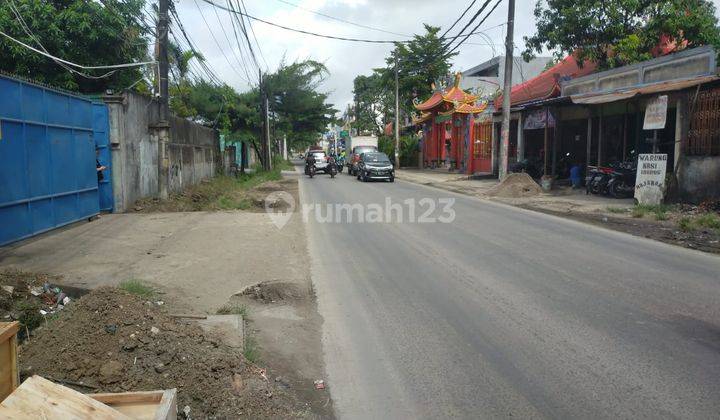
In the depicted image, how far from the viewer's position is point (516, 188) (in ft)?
70.5

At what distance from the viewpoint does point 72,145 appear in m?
12.6

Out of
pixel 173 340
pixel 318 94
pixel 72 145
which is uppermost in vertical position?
pixel 318 94

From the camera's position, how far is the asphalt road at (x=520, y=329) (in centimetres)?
422

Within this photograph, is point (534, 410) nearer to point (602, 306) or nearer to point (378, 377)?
point (378, 377)

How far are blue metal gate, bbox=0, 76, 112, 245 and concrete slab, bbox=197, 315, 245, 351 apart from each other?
588cm

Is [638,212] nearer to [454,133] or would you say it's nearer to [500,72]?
[454,133]

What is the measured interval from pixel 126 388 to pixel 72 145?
10.1 meters

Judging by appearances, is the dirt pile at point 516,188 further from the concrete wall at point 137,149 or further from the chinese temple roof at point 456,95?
the chinese temple roof at point 456,95

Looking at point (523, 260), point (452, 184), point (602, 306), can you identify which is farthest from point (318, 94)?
point (602, 306)

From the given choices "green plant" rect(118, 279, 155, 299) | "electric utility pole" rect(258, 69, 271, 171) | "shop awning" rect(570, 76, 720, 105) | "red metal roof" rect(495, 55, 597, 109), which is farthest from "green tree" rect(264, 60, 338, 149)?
"green plant" rect(118, 279, 155, 299)

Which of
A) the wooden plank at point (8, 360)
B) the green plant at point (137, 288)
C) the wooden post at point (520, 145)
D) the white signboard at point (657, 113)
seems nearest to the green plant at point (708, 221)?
the white signboard at point (657, 113)

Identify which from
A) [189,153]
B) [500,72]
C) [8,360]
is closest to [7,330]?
[8,360]

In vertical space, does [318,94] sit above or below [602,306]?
above

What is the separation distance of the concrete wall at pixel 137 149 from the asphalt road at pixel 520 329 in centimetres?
735
